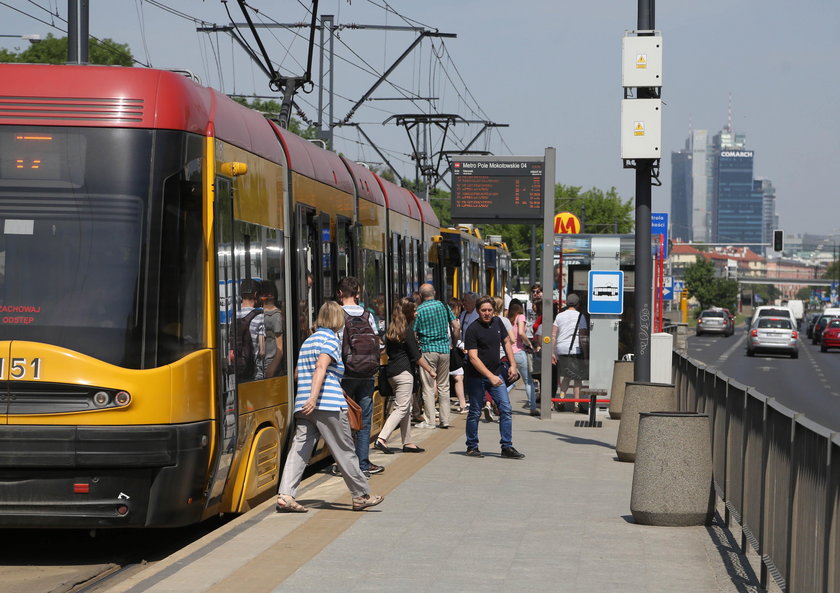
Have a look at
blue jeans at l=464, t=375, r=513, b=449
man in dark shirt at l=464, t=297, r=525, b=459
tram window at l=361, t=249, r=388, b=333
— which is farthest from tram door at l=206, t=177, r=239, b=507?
tram window at l=361, t=249, r=388, b=333

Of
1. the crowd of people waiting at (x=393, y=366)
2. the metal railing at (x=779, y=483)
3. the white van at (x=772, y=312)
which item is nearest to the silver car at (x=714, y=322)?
the white van at (x=772, y=312)

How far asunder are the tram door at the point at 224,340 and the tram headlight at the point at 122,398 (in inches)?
30.3

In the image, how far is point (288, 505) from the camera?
32.8 ft

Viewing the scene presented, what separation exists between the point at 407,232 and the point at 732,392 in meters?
11.1

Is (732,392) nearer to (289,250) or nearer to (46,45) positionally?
(289,250)

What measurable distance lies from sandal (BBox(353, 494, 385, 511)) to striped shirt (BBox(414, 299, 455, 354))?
5.86 meters

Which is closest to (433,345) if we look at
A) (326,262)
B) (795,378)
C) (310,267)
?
(326,262)

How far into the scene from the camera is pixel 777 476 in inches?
289

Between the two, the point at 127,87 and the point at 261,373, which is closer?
the point at 127,87

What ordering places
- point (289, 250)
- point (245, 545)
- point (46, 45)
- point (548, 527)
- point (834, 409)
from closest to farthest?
point (245, 545), point (548, 527), point (289, 250), point (834, 409), point (46, 45)

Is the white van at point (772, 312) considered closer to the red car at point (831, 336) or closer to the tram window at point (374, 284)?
the red car at point (831, 336)

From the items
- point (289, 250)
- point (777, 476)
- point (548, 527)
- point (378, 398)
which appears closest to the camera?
point (777, 476)

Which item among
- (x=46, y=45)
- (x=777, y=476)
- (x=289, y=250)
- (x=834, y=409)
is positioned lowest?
(x=834, y=409)

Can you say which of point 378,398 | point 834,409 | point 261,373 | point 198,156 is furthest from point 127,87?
point 834,409
